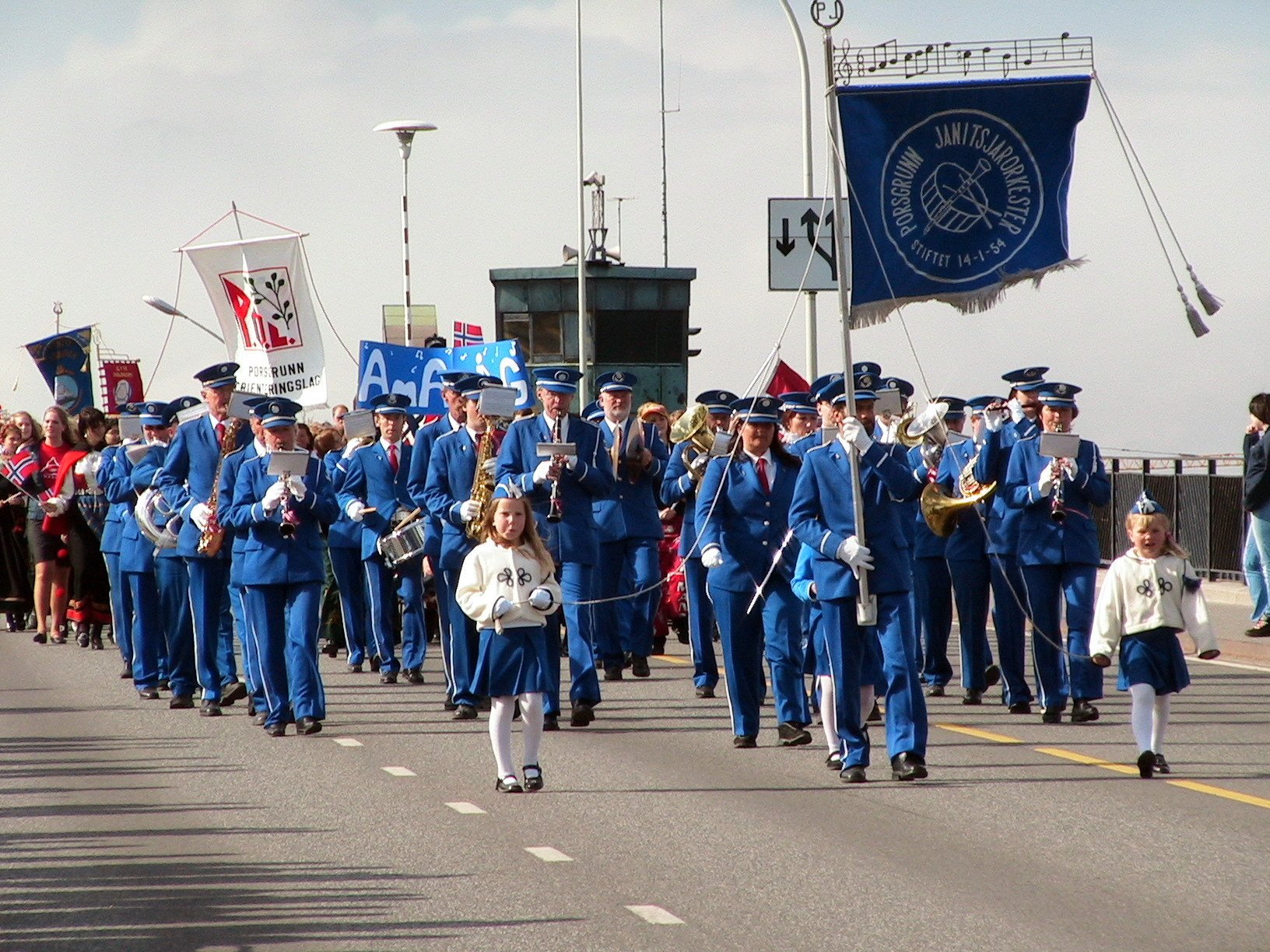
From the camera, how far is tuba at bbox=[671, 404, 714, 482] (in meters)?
14.5

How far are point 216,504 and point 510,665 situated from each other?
350 cm

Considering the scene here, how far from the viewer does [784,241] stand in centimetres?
1698

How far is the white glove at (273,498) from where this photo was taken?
1191cm

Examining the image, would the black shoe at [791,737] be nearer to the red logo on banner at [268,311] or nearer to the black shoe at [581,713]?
the black shoe at [581,713]

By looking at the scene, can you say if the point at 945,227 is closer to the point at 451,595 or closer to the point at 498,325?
the point at 451,595

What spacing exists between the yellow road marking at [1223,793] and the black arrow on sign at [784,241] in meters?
7.75

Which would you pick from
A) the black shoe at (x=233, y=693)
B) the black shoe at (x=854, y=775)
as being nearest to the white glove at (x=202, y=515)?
the black shoe at (x=233, y=693)

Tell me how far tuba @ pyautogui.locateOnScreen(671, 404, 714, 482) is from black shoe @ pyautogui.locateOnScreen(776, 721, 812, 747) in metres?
3.08

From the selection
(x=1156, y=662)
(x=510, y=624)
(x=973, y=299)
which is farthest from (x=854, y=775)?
(x=973, y=299)

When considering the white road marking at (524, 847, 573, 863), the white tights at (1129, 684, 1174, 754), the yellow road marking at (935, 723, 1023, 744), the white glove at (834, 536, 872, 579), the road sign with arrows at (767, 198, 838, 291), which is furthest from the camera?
the road sign with arrows at (767, 198, 838, 291)

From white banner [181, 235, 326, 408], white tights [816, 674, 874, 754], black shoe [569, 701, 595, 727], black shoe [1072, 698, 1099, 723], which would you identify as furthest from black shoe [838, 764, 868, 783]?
white banner [181, 235, 326, 408]

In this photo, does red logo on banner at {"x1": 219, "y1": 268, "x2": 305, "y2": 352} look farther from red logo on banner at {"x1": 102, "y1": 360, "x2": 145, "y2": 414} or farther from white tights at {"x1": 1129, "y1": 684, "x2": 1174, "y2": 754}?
red logo on banner at {"x1": 102, "y1": 360, "x2": 145, "y2": 414}

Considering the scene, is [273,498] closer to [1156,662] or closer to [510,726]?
[510,726]

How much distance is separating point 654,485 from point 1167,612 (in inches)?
241
